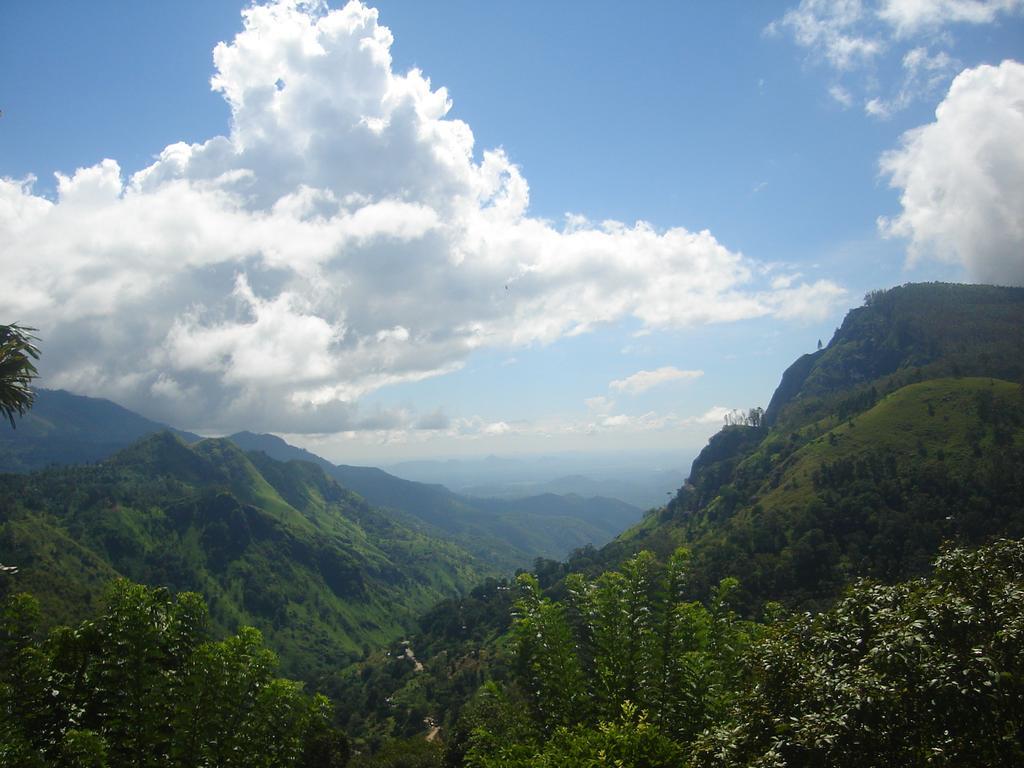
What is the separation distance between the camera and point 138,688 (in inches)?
667

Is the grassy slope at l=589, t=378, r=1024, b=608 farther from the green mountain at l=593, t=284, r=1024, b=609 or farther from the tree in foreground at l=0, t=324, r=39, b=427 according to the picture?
the tree in foreground at l=0, t=324, r=39, b=427

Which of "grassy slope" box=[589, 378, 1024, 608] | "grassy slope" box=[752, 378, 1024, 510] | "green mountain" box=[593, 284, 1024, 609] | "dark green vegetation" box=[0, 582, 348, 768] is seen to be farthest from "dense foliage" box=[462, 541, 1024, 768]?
"grassy slope" box=[752, 378, 1024, 510]

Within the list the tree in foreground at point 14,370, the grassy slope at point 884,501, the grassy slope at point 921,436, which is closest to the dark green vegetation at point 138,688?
the tree in foreground at point 14,370

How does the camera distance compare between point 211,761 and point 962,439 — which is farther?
point 962,439

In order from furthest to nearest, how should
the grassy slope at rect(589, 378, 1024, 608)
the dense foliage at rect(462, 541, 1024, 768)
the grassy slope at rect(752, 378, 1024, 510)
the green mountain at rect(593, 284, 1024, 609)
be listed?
the grassy slope at rect(752, 378, 1024, 510)
the grassy slope at rect(589, 378, 1024, 608)
the green mountain at rect(593, 284, 1024, 609)
the dense foliage at rect(462, 541, 1024, 768)

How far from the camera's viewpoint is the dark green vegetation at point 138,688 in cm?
1630

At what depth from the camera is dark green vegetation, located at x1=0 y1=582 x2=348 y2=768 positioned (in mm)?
16297

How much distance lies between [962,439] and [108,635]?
683 feet

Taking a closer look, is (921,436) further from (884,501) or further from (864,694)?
(864,694)

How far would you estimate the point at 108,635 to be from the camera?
17344mm

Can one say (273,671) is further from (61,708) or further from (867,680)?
(867,680)

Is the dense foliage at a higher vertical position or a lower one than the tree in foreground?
lower

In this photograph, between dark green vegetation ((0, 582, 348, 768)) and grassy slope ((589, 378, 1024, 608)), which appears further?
grassy slope ((589, 378, 1024, 608))

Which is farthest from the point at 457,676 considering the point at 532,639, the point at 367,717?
the point at 532,639
